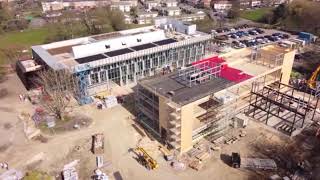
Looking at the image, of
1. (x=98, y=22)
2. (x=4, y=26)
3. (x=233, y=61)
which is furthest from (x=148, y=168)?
(x=4, y=26)

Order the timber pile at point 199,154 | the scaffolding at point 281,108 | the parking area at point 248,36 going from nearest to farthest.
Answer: the timber pile at point 199,154
the scaffolding at point 281,108
the parking area at point 248,36

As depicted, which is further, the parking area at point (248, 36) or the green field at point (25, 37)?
the green field at point (25, 37)

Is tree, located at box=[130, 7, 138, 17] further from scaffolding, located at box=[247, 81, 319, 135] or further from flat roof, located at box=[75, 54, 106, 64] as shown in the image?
scaffolding, located at box=[247, 81, 319, 135]

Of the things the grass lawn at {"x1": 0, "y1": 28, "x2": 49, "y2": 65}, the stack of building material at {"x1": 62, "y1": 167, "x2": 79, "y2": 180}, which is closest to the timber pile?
the stack of building material at {"x1": 62, "y1": 167, "x2": 79, "y2": 180}

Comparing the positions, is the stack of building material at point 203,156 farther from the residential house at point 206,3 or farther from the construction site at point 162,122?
the residential house at point 206,3

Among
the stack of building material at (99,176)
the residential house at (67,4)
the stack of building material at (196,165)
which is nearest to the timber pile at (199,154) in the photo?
the stack of building material at (196,165)

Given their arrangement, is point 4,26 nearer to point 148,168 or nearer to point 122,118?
point 122,118
